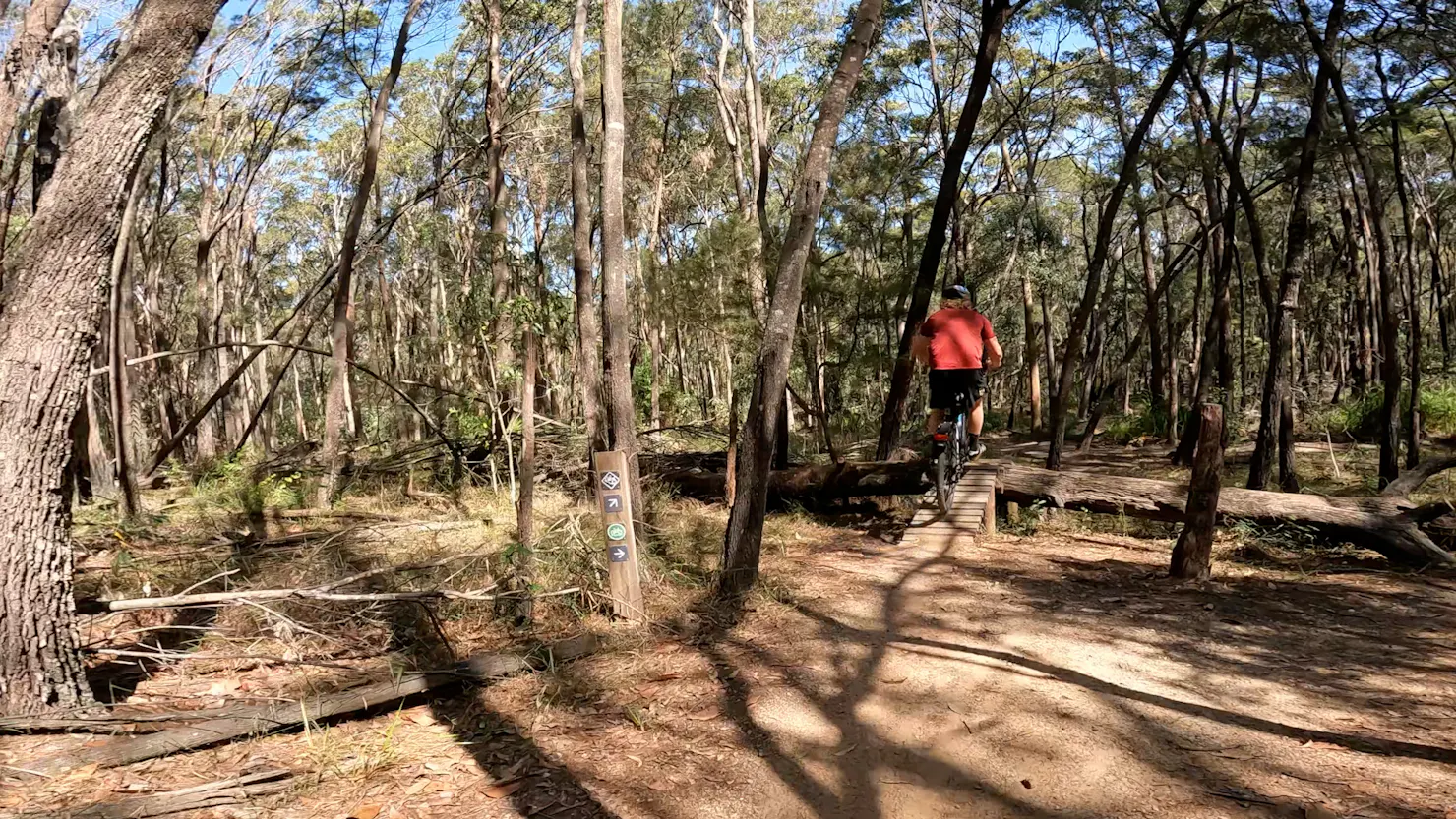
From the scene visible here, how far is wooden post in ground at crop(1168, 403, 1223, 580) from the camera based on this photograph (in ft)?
17.8

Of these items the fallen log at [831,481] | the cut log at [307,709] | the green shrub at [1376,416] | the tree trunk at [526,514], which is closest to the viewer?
the cut log at [307,709]

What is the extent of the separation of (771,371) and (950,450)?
2508 millimetres

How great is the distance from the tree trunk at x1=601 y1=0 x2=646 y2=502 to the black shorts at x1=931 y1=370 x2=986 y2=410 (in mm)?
2682

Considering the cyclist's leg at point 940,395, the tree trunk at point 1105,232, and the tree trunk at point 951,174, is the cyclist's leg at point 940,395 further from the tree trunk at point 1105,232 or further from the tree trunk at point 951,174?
the tree trunk at point 1105,232

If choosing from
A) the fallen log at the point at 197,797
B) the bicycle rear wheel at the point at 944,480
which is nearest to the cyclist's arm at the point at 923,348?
the bicycle rear wheel at the point at 944,480

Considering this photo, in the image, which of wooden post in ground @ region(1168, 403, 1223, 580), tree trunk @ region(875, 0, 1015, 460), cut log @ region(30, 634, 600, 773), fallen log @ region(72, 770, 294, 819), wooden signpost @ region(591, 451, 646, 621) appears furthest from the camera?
tree trunk @ region(875, 0, 1015, 460)

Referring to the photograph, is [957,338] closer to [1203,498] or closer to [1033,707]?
[1203,498]

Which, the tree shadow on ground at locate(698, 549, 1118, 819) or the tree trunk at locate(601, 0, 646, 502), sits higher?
the tree trunk at locate(601, 0, 646, 502)

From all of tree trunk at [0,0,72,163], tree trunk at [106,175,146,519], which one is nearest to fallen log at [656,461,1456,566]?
tree trunk at [106,175,146,519]

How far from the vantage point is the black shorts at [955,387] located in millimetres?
6785

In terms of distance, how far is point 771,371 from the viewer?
532 cm

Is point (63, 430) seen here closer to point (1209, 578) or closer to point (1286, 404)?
point (1209, 578)

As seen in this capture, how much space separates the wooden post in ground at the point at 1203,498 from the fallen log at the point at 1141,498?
145cm

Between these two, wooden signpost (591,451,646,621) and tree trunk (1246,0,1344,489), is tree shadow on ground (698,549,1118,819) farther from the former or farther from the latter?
tree trunk (1246,0,1344,489)
